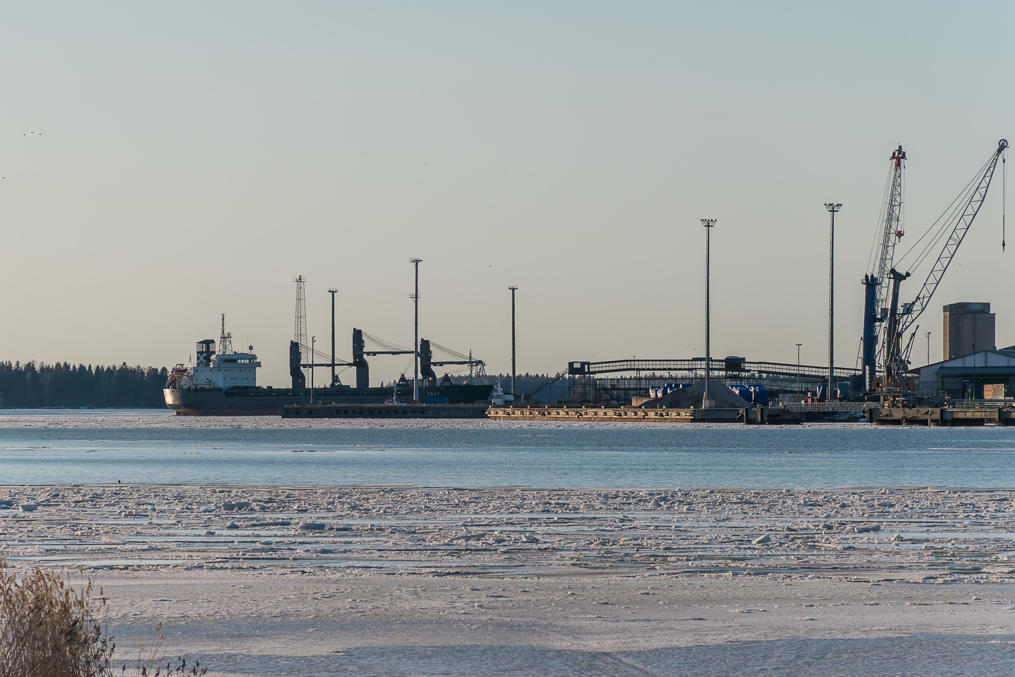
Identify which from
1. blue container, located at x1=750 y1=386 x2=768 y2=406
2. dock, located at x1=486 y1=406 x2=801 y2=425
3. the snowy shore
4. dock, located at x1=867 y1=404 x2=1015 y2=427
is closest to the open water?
the snowy shore

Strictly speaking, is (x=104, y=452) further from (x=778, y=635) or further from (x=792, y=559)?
(x=778, y=635)

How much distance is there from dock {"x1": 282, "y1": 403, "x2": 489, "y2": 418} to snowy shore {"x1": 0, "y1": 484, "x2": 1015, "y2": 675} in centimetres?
15195

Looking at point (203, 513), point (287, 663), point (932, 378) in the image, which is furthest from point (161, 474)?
point (932, 378)

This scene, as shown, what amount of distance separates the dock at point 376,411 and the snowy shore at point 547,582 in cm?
15195

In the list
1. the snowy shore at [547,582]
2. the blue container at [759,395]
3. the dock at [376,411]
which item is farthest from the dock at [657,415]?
the snowy shore at [547,582]

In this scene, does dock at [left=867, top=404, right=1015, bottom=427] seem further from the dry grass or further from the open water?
the dry grass

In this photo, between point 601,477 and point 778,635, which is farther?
point 601,477

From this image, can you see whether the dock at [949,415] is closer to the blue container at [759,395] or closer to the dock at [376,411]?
the blue container at [759,395]

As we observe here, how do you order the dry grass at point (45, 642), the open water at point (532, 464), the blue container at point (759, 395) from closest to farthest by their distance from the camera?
the dry grass at point (45, 642)
the open water at point (532, 464)
the blue container at point (759, 395)

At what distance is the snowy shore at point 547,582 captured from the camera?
477 inches

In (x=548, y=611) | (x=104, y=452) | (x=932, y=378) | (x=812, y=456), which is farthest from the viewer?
(x=932, y=378)

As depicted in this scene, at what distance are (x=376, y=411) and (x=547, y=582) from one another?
563 feet

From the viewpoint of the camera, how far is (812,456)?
63.8 meters

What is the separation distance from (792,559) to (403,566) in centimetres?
539
